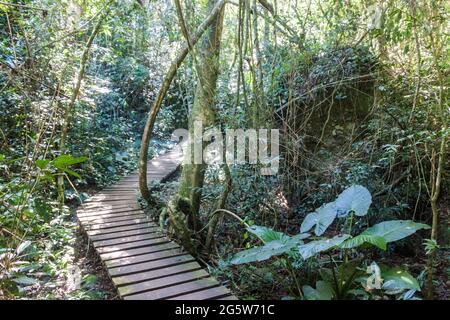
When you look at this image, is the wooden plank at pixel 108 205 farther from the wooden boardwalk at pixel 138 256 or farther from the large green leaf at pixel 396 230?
the large green leaf at pixel 396 230

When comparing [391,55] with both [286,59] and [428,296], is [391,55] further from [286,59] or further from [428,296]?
[428,296]

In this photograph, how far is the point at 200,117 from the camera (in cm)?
416

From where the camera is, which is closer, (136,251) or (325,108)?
(136,251)

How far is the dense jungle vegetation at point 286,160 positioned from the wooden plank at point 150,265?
23cm

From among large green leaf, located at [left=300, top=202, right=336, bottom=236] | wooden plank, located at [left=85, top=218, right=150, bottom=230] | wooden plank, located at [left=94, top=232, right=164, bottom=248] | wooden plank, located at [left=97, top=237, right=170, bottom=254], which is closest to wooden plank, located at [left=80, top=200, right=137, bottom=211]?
wooden plank, located at [left=85, top=218, right=150, bottom=230]

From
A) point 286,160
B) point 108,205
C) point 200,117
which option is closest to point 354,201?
point 286,160

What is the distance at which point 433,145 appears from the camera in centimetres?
303

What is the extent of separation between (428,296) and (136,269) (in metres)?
2.49

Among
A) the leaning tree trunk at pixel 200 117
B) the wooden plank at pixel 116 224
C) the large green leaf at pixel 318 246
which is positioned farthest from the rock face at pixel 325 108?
the wooden plank at pixel 116 224

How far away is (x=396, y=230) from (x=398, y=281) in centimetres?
39

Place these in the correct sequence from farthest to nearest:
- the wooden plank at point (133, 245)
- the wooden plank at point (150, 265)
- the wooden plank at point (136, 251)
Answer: the wooden plank at point (133, 245) < the wooden plank at point (136, 251) < the wooden plank at point (150, 265)

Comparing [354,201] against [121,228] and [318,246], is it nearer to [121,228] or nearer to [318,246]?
[318,246]

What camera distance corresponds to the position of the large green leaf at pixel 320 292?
2670mm

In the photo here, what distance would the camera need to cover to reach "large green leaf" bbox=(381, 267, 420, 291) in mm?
2535
